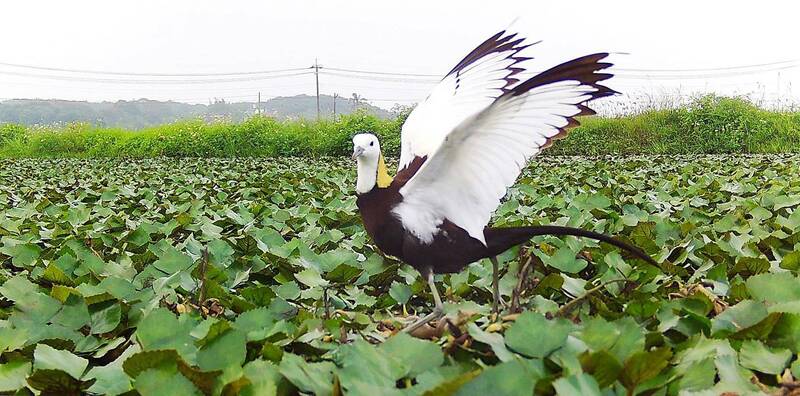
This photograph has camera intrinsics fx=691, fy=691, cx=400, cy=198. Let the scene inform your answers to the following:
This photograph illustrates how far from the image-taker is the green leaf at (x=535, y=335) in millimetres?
674

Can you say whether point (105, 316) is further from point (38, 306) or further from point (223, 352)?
point (223, 352)

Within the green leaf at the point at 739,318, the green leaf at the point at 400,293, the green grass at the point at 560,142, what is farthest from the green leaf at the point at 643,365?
the green grass at the point at 560,142

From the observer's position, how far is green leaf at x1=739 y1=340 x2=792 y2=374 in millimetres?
705

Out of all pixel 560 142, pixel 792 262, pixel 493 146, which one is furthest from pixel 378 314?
pixel 560 142

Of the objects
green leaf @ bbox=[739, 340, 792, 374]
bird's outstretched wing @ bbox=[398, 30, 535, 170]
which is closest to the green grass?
bird's outstretched wing @ bbox=[398, 30, 535, 170]

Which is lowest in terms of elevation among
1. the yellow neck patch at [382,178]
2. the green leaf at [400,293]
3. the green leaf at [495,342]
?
the green leaf at [400,293]

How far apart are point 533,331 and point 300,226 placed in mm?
1423

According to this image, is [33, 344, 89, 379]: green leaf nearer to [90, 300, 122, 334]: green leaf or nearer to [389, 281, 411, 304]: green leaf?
[90, 300, 122, 334]: green leaf

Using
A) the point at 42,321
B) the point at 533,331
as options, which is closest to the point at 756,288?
the point at 533,331

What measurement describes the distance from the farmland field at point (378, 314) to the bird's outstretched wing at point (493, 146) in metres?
0.14

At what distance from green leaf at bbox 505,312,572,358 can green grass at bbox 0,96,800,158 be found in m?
11.8

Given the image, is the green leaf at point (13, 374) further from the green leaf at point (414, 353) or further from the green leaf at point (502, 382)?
the green leaf at point (502, 382)

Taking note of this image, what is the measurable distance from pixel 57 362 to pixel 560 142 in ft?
39.7

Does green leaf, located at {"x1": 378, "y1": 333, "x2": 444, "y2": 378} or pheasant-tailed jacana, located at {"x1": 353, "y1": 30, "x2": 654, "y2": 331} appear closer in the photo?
green leaf, located at {"x1": 378, "y1": 333, "x2": 444, "y2": 378}
